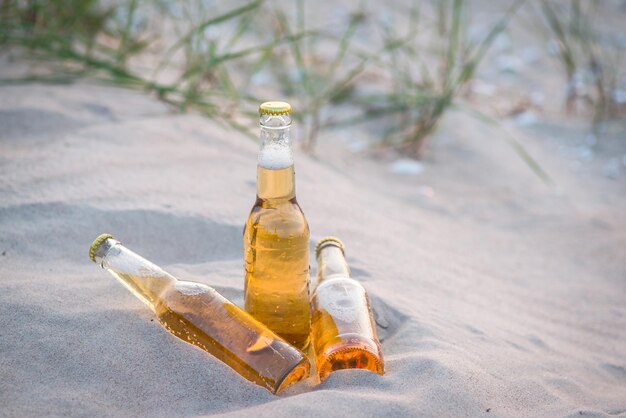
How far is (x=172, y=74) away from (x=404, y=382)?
303 centimetres

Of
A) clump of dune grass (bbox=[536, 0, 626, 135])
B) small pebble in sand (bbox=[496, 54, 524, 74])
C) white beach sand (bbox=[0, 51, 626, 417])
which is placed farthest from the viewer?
small pebble in sand (bbox=[496, 54, 524, 74])

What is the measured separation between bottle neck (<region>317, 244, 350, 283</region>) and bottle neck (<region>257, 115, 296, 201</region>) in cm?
35

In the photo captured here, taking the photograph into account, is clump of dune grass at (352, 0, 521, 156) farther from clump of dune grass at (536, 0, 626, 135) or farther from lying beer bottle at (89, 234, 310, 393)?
lying beer bottle at (89, 234, 310, 393)

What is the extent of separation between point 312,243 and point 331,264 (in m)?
0.50

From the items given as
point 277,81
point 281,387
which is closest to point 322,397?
point 281,387

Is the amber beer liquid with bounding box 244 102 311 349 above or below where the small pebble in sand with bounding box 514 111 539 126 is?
above

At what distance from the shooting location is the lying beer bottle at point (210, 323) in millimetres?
1484

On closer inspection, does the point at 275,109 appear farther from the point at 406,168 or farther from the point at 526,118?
the point at 526,118

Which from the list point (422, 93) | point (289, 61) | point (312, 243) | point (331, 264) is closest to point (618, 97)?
point (422, 93)

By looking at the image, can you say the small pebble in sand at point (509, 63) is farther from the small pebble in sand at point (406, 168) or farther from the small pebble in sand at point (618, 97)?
the small pebble in sand at point (406, 168)

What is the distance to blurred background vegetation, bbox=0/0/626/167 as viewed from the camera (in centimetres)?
316

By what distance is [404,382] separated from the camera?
5.08 feet

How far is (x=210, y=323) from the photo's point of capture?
1542 mm

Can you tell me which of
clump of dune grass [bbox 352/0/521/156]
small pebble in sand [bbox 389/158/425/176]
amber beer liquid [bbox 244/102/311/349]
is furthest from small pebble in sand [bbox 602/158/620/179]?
amber beer liquid [bbox 244/102/311/349]
